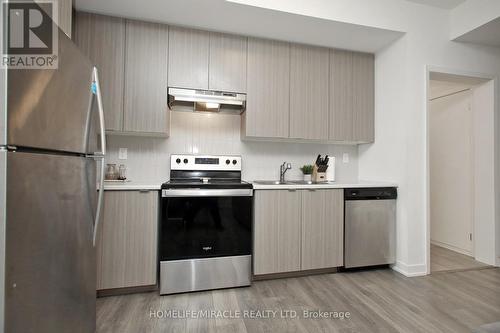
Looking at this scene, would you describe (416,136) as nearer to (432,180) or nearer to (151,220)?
(432,180)

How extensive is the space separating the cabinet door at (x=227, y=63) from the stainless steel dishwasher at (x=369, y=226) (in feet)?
5.21

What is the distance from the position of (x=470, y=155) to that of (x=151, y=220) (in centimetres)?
375

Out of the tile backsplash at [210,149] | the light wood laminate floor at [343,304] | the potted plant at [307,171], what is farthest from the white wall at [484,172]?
the potted plant at [307,171]

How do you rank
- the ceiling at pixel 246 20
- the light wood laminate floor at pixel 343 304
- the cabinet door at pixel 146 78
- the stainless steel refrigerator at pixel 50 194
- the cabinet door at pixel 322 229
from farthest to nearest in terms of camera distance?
1. the cabinet door at pixel 322 229
2. the cabinet door at pixel 146 78
3. the ceiling at pixel 246 20
4. the light wood laminate floor at pixel 343 304
5. the stainless steel refrigerator at pixel 50 194

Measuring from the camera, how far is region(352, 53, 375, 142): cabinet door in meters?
2.80

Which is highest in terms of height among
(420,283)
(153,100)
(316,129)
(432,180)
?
(153,100)

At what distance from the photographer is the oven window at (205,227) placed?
78.8 inches

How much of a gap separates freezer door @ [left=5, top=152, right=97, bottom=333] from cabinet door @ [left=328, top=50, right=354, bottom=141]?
2.38m

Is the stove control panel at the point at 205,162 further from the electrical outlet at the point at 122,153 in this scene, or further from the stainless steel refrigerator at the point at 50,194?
the stainless steel refrigerator at the point at 50,194

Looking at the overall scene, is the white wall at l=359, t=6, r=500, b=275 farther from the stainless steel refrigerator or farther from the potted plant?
the stainless steel refrigerator

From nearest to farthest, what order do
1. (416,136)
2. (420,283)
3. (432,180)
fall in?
(420,283)
(416,136)
(432,180)

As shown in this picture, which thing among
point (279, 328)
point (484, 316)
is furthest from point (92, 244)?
point (484, 316)

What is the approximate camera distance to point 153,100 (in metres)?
2.27

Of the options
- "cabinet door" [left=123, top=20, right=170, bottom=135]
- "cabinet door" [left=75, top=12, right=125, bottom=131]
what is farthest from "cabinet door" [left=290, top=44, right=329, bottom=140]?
"cabinet door" [left=75, top=12, right=125, bottom=131]
